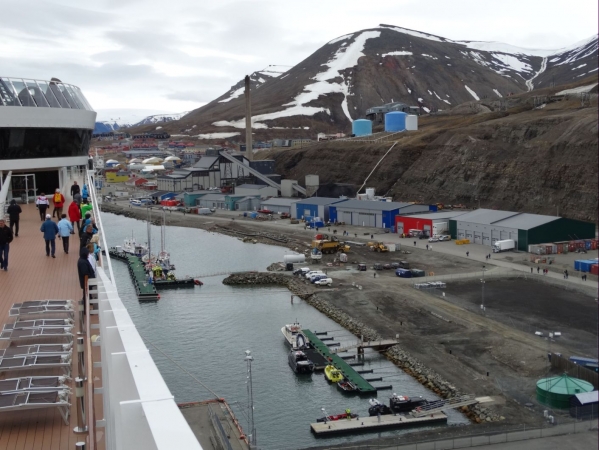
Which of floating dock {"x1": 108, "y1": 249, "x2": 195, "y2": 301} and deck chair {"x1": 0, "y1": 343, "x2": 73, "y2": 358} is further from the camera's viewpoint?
floating dock {"x1": 108, "y1": 249, "x2": 195, "y2": 301}

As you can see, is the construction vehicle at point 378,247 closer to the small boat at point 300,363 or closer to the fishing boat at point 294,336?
the fishing boat at point 294,336

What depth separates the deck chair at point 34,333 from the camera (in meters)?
2.67

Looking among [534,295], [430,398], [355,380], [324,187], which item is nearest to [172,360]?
[355,380]

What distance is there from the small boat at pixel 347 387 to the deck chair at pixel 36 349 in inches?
268

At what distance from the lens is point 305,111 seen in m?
58.0

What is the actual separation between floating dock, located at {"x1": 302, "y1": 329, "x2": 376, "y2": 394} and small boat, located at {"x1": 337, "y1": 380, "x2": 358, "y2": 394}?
6cm

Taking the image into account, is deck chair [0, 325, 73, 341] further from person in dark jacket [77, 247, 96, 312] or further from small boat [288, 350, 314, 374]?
small boat [288, 350, 314, 374]

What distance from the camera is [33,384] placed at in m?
2.23

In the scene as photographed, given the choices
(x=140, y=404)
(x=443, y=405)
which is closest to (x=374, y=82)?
(x=443, y=405)

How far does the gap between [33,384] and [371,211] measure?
21800 mm

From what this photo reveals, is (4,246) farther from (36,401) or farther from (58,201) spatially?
(36,401)

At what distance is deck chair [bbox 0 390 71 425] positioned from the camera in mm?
2055

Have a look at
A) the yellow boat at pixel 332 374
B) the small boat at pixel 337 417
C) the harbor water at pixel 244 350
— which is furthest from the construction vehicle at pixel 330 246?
the small boat at pixel 337 417

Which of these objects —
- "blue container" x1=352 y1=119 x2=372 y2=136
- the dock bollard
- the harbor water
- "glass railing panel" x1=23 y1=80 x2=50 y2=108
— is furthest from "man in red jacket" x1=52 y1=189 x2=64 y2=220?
"blue container" x1=352 y1=119 x2=372 y2=136
